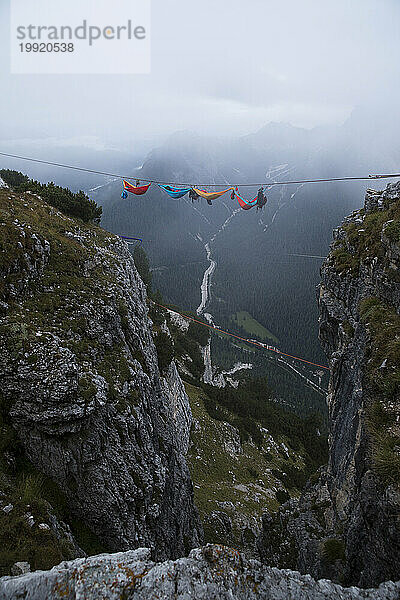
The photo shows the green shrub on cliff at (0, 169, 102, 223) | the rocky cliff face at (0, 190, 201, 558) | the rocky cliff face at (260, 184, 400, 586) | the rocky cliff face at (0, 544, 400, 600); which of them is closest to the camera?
the rocky cliff face at (0, 544, 400, 600)

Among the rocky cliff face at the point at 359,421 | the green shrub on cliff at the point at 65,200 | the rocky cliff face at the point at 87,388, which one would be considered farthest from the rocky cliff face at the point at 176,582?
the green shrub on cliff at the point at 65,200

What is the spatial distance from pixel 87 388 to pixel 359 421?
11789mm

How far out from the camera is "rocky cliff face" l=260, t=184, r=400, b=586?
947cm

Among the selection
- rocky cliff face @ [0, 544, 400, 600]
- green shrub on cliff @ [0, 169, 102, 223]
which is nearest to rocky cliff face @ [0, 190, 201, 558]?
green shrub on cliff @ [0, 169, 102, 223]

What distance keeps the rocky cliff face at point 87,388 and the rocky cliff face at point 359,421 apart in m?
7.38

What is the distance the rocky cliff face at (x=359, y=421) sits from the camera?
9469 millimetres

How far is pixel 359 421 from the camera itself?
43.4ft

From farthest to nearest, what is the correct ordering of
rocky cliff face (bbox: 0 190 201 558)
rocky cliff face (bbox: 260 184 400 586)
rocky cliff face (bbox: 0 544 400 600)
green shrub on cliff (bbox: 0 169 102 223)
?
green shrub on cliff (bbox: 0 169 102 223) < rocky cliff face (bbox: 0 190 201 558) < rocky cliff face (bbox: 260 184 400 586) < rocky cliff face (bbox: 0 544 400 600)

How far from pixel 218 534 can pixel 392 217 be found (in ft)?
82.8

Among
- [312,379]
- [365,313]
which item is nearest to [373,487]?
[365,313]

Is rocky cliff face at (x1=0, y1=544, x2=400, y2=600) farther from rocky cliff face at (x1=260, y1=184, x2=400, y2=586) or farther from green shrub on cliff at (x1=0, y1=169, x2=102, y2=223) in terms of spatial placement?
green shrub on cliff at (x1=0, y1=169, x2=102, y2=223)

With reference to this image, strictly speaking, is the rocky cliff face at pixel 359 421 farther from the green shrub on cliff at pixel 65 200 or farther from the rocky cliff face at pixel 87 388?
the green shrub on cliff at pixel 65 200

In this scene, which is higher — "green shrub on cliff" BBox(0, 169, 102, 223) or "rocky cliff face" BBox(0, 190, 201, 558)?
"green shrub on cliff" BBox(0, 169, 102, 223)

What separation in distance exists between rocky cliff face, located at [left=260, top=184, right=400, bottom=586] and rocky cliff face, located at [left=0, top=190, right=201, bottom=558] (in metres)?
7.38
